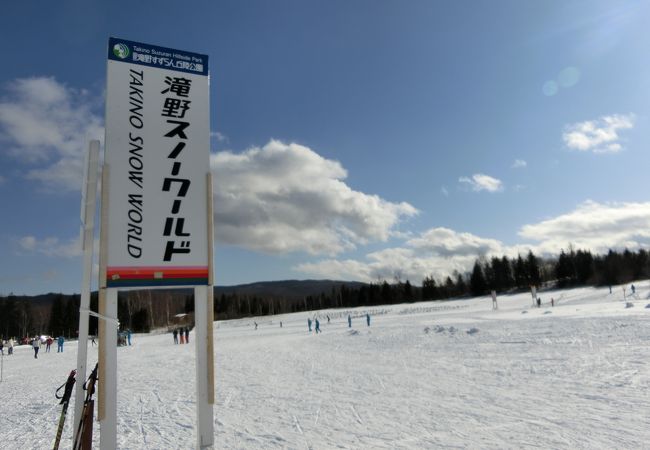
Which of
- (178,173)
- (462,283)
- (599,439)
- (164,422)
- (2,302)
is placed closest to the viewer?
(178,173)

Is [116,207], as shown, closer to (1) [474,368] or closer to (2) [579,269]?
(1) [474,368]

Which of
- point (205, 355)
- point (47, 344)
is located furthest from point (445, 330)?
point (47, 344)

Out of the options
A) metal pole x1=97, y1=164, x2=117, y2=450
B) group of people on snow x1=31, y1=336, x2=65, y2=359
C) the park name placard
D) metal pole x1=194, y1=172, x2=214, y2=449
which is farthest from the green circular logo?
group of people on snow x1=31, y1=336, x2=65, y2=359

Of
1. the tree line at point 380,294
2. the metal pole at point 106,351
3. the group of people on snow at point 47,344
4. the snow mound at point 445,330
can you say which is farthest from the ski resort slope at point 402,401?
the tree line at point 380,294

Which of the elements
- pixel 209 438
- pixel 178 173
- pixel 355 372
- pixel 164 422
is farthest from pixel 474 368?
pixel 178 173

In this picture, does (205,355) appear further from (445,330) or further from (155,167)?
(445,330)

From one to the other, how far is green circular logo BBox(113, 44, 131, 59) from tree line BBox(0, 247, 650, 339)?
7066 centimetres

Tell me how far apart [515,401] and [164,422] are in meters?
6.91

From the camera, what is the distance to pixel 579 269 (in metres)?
99.4

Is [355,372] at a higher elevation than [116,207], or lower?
lower

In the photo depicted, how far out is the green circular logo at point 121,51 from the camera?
4.35 meters

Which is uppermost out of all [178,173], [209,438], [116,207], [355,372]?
[178,173]

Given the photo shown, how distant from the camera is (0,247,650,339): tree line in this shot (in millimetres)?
83688

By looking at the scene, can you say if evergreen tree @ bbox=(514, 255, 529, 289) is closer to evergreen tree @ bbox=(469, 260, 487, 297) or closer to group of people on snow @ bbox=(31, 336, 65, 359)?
evergreen tree @ bbox=(469, 260, 487, 297)
